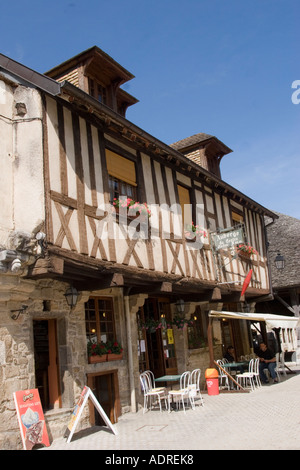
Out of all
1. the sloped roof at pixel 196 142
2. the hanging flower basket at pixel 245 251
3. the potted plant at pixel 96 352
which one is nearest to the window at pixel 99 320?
the potted plant at pixel 96 352

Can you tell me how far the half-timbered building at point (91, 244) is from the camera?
650 cm

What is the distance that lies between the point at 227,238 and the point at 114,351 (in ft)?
13.2

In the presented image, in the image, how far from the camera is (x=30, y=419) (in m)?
6.22

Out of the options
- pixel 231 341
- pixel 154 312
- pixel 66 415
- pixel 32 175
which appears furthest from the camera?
pixel 231 341

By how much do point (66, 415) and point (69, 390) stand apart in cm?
39

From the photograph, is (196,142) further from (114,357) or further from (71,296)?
(71,296)

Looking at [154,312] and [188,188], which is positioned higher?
[188,188]

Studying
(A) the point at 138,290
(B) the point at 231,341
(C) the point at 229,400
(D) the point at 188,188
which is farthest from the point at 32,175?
(B) the point at 231,341

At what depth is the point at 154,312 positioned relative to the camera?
35.7 feet

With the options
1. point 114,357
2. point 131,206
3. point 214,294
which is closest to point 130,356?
point 114,357

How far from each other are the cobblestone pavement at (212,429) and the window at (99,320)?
5.12 ft

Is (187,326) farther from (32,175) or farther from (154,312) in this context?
(32,175)

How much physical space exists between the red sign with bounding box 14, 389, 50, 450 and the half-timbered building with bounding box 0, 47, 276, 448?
0.16m

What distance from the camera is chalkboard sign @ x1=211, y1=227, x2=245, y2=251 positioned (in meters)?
10.5
